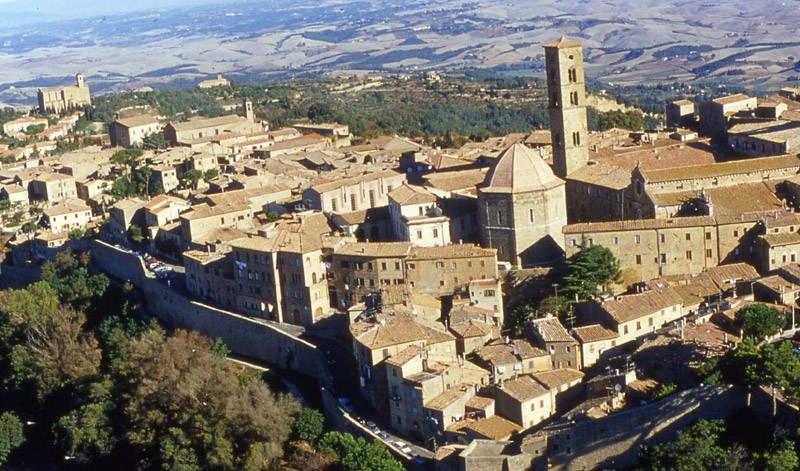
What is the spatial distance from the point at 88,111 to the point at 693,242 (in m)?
57.3

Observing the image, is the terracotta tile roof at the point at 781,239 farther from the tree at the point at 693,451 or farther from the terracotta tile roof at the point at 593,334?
the tree at the point at 693,451

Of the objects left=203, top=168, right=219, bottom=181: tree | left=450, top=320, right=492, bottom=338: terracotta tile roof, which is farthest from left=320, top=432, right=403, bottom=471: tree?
left=203, top=168, right=219, bottom=181: tree

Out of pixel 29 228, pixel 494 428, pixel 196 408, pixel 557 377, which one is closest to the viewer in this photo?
pixel 494 428

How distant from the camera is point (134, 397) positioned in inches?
1287

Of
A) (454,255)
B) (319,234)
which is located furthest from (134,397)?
(454,255)

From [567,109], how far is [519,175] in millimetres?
4514

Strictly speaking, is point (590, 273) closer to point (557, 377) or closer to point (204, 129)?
point (557, 377)

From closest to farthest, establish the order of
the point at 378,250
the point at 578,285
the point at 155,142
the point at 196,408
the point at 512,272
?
the point at 578,285 < the point at 196,408 < the point at 512,272 < the point at 378,250 < the point at 155,142

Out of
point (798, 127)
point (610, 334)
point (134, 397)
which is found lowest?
point (134, 397)

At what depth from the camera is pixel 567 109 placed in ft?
118

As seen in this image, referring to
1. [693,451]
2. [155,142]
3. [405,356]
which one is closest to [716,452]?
[693,451]

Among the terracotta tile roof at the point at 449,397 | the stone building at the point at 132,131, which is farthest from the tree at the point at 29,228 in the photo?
the terracotta tile roof at the point at 449,397

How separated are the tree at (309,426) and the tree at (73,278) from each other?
48.8ft

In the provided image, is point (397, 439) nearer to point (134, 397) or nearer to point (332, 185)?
point (134, 397)
